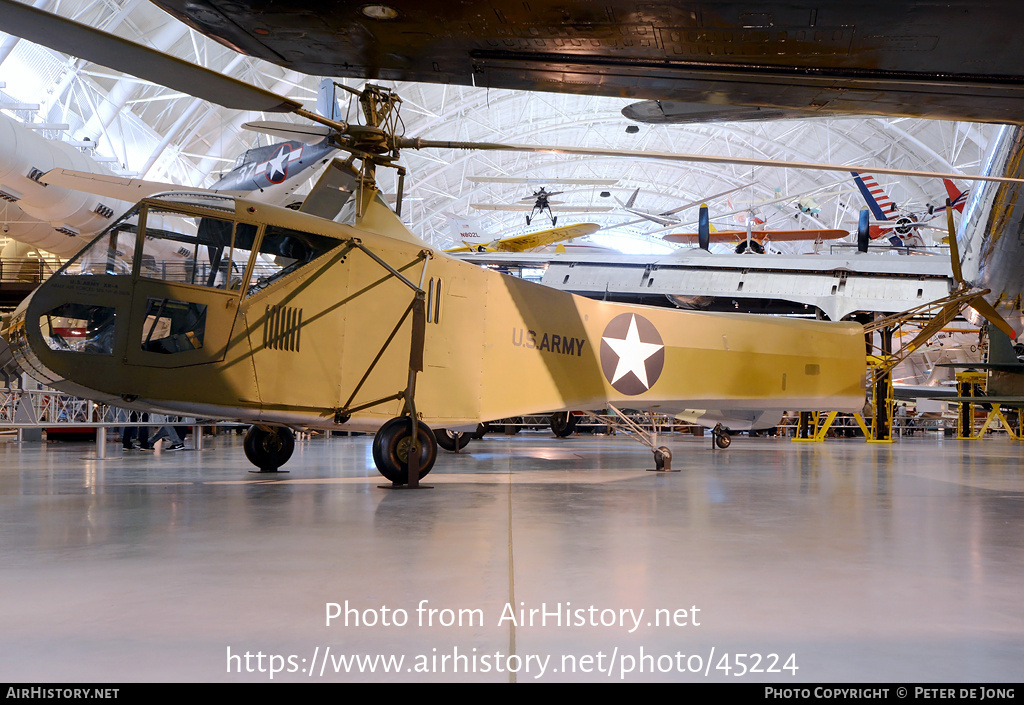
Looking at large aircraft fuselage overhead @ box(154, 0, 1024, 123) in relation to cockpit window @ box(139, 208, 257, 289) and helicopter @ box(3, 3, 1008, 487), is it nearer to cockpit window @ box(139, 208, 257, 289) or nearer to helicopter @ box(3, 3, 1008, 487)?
helicopter @ box(3, 3, 1008, 487)

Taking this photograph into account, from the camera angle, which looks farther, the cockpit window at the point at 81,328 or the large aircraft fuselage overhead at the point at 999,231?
the large aircraft fuselage overhead at the point at 999,231

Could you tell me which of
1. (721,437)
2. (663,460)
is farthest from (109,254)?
(721,437)

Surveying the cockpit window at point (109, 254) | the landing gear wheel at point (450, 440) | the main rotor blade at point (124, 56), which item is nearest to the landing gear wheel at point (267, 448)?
the cockpit window at point (109, 254)

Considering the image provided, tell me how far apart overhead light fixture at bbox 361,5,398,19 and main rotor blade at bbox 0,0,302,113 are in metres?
0.87

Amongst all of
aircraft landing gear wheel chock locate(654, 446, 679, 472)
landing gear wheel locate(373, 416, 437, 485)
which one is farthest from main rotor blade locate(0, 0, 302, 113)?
aircraft landing gear wheel chock locate(654, 446, 679, 472)

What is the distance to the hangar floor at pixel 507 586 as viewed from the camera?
1.86 m

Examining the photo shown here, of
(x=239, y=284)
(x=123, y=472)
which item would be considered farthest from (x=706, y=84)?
A: (x=123, y=472)

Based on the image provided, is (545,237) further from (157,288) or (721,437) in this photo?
(157,288)

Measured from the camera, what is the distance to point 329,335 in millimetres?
6367

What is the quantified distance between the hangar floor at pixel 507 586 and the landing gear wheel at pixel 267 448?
76.2 inches

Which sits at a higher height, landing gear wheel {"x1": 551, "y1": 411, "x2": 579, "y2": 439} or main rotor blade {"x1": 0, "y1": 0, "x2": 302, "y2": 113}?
main rotor blade {"x1": 0, "y1": 0, "x2": 302, "y2": 113}

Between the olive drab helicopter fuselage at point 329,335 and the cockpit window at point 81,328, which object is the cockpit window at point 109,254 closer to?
the olive drab helicopter fuselage at point 329,335

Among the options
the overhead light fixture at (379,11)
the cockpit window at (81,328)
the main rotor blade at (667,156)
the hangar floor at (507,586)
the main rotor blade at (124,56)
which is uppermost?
the overhead light fixture at (379,11)

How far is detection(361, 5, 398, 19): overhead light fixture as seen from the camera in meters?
4.44
